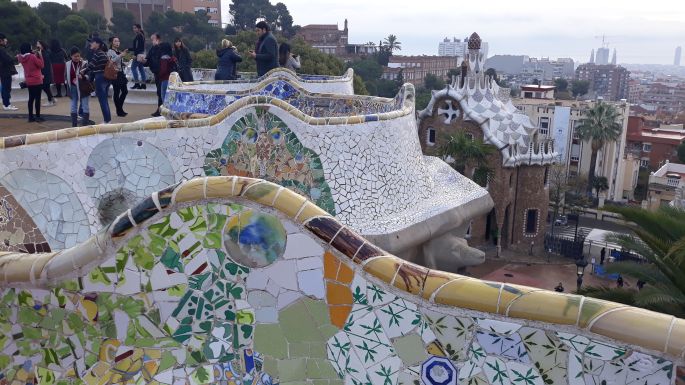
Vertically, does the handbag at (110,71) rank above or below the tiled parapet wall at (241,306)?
above

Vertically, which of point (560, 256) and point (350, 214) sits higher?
point (350, 214)

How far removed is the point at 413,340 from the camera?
229 centimetres

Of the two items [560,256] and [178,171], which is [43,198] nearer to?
[178,171]

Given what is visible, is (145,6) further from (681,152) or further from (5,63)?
(5,63)

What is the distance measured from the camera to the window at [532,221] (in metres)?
23.5

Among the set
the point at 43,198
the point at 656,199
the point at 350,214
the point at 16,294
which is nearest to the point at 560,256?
the point at 656,199

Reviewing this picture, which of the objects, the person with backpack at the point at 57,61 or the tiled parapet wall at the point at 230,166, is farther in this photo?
the person with backpack at the point at 57,61

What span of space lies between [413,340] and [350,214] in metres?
3.55

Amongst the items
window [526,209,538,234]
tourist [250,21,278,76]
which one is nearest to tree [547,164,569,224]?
window [526,209,538,234]

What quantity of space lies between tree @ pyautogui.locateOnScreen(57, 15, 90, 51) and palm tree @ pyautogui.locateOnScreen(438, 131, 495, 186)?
19.4 meters

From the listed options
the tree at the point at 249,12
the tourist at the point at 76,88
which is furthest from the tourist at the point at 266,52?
the tree at the point at 249,12

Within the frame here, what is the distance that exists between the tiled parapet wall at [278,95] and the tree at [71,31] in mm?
26375

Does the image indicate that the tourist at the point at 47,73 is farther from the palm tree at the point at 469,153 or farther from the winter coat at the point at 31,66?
the palm tree at the point at 469,153

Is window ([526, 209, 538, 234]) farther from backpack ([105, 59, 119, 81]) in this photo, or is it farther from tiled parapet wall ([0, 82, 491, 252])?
backpack ([105, 59, 119, 81])
